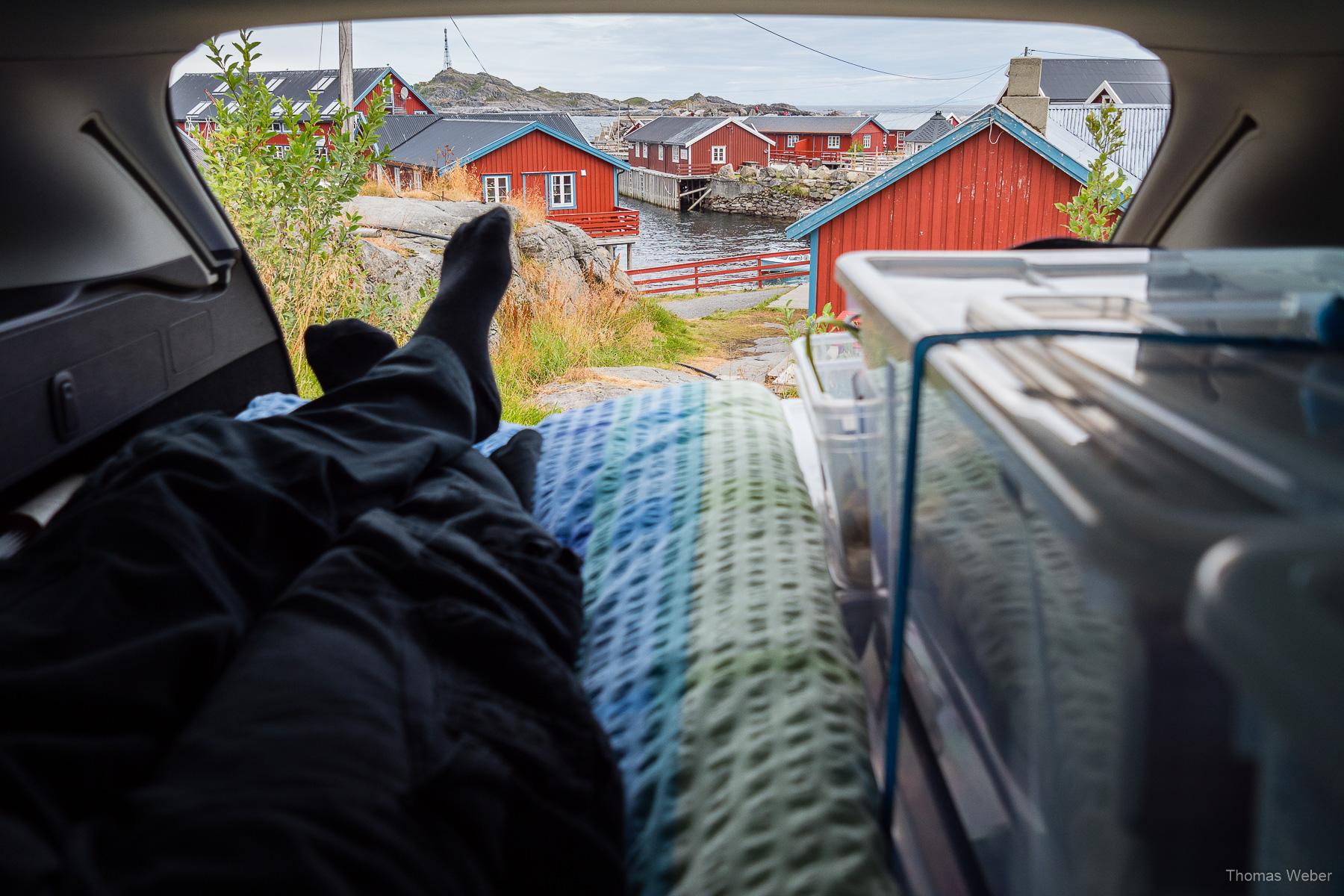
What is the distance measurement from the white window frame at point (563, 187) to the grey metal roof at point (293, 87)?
1.61m

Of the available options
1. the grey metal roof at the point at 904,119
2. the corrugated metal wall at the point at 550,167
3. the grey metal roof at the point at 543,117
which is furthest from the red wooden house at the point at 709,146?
the grey metal roof at the point at 904,119

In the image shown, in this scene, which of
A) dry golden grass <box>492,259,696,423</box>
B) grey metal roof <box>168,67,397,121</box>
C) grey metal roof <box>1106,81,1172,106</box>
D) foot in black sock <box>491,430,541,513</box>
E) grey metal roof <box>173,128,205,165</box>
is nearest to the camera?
foot in black sock <box>491,430,541,513</box>

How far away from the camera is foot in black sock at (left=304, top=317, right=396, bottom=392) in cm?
137

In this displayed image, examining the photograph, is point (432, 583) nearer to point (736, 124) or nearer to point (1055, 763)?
point (1055, 763)

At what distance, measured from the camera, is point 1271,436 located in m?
0.38

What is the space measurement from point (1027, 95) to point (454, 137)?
5741 mm

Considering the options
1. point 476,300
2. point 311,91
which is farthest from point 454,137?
point 476,300

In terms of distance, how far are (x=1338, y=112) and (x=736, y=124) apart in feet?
25.9

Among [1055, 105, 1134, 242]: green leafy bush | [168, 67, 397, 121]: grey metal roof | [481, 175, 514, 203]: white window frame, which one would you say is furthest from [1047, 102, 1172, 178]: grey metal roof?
[481, 175, 514, 203]: white window frame

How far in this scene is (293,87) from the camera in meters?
8.79

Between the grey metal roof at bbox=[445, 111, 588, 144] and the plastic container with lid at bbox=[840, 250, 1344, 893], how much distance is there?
781 cm

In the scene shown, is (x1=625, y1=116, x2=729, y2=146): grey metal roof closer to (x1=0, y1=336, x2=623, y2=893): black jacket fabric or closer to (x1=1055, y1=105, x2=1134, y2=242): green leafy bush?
(x1=1055, y1=105, x2=1134, y2=242): green leafy bush

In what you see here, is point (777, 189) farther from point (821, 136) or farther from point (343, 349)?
point (343, 349)

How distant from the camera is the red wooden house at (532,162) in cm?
744
